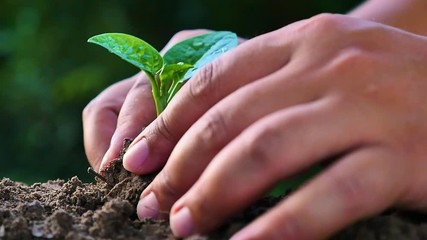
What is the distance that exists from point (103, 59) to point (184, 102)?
4.62ft

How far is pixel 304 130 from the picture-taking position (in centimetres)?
44

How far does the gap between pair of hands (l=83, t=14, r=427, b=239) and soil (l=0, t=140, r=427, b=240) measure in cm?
2

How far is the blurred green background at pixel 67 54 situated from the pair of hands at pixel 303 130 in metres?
1.26

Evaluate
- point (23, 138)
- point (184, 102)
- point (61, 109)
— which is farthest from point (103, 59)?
point (184, 102)

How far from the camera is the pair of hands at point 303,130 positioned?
1.42ft

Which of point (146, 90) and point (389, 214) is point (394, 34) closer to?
point (389, 214)

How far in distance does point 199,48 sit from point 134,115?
147 millimetres

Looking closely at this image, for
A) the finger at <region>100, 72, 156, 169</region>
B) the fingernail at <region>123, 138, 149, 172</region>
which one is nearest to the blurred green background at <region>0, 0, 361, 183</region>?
the finger at <region>100, 72, 156, 169</region>

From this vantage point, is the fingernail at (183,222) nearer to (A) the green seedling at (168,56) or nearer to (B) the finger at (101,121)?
(A) the green seedling at (168,56)

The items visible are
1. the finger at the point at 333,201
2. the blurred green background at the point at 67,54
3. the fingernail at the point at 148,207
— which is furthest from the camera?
the blurred green background at the point at 67,54

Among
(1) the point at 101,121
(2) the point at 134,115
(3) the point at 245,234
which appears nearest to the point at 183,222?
(3) the point at 245,234

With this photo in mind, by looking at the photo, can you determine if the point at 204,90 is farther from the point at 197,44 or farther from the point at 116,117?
the point at 116,117

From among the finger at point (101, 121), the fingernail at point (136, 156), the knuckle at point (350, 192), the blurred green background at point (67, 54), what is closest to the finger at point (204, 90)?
the fingernail at point (136, 156)

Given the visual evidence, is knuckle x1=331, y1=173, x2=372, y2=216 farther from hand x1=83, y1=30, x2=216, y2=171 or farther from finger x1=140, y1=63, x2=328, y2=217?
hand x1=83, y1=30, x2=216, y2=171
